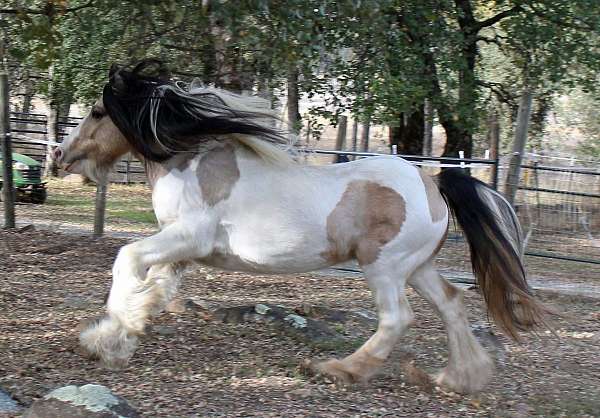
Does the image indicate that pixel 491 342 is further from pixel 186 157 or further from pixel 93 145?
pixel 93 145

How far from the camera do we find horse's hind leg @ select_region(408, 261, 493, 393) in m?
5.25

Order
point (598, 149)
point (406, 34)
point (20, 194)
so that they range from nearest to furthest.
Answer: point (406, 34)
point (20, 194)
point (598, 149)

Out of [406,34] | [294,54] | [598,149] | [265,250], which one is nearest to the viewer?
[265,250]

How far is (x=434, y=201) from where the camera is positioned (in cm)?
534

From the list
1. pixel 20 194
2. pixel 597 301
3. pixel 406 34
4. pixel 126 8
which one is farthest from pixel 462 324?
pixel 20 194

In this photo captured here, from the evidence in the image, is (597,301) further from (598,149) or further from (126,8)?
(598,149)

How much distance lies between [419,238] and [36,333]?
2.68 m

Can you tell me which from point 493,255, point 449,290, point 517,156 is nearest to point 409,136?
point 517,156

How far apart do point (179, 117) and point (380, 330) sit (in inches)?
72.2

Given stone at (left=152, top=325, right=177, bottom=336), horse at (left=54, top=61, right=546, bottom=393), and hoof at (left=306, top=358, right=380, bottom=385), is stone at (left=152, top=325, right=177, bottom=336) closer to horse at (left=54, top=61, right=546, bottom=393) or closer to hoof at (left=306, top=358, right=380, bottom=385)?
horse at (left=54, top=61, right=546, bottom=393)

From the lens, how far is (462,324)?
214 inches

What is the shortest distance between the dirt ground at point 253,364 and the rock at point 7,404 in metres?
0.09

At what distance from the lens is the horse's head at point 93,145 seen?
5.49 metres

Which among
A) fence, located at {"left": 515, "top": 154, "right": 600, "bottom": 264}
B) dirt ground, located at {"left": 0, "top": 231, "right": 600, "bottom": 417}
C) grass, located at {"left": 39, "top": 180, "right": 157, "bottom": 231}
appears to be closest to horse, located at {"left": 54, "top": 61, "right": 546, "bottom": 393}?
dirt ground, located at {"left": 0, "top": 231, "right": 600, "bottom": 417}
